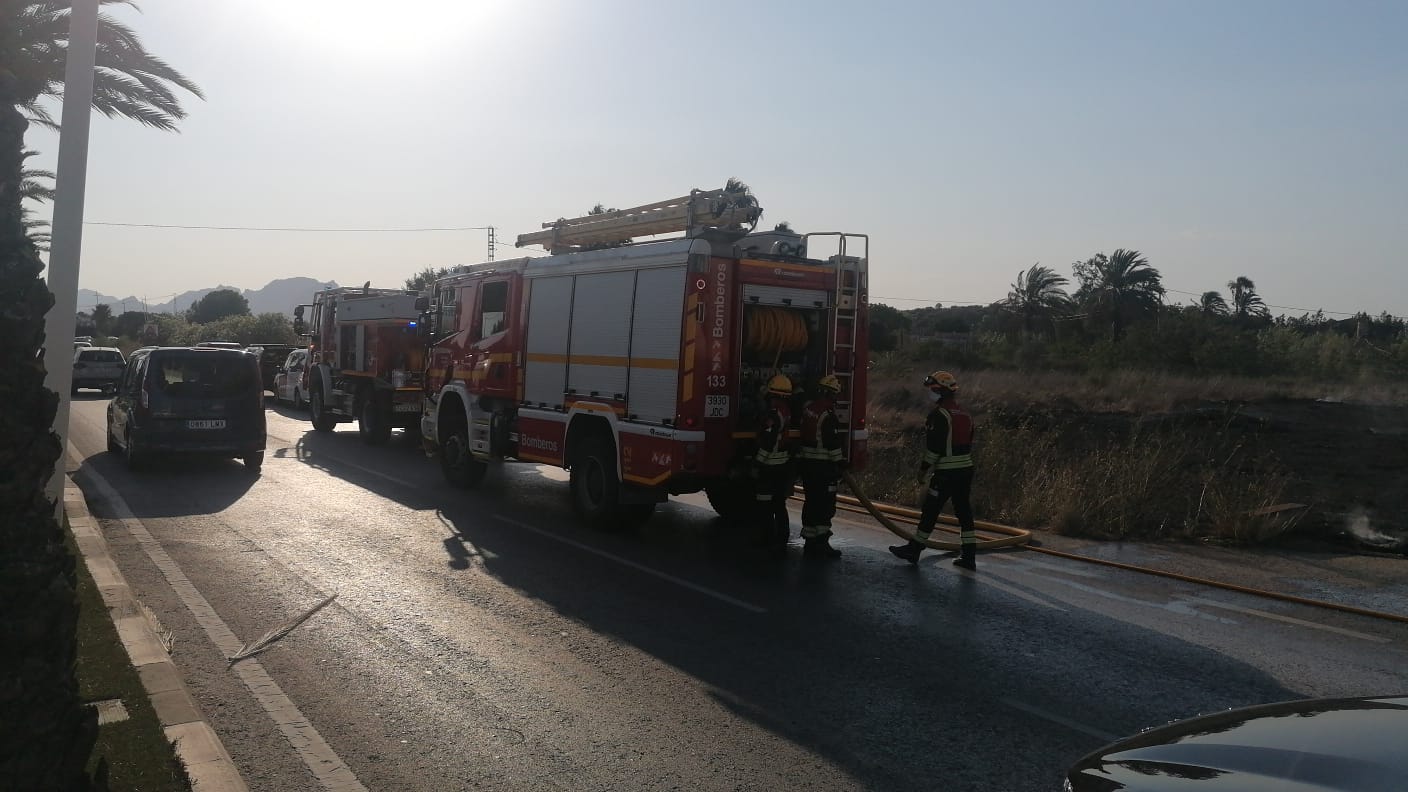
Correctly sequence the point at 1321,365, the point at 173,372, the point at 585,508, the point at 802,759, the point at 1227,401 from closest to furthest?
the point at 802,759 < the point at 585,508 < the point at 173,372 < the point at 1227,401 < the point at 1321,365

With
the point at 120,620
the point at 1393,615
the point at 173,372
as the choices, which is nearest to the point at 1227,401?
the point at 1393,615

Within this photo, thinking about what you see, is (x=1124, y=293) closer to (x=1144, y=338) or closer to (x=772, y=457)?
(x=1144, y=338)

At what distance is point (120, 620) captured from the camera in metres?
6.34

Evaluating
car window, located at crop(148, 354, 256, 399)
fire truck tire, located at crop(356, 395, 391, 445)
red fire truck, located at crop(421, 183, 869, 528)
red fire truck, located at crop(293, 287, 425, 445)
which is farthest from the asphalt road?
fire truck tire, located at crop(356, 395, 391, 445)

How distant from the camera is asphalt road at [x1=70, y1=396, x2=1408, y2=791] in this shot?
4.80 m

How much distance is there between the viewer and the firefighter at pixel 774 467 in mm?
9258

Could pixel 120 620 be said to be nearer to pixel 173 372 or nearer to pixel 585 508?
pixel 585 508

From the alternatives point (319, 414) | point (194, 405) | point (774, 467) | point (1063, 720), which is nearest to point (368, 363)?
point (319, 414)

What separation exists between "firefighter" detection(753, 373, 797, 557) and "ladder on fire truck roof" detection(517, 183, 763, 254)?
183cm

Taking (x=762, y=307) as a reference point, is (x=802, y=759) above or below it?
below

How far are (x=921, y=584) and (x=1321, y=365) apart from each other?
29.7 metres

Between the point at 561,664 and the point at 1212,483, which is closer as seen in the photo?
the point at 561,664

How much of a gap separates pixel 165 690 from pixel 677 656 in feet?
9.33

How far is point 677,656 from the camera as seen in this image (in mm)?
6395
